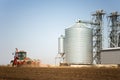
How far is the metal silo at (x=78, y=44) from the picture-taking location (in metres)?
69.9

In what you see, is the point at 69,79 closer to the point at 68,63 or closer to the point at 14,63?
the point at 14,63

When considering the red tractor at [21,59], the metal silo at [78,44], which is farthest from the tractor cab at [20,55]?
the metal silo at [78,44]

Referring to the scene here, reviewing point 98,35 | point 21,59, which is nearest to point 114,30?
point 98,35

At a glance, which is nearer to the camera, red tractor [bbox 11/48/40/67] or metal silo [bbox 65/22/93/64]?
red tractor [bbox 11/48/40/67]

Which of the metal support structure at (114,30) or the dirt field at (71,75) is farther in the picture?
the metal support structure at (114,30)

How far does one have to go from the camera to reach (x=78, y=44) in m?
69.8

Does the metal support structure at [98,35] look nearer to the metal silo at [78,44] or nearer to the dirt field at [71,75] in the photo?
the metal silo at [78,44]

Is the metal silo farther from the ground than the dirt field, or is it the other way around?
the metal silo

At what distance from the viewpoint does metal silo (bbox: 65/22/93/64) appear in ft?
229

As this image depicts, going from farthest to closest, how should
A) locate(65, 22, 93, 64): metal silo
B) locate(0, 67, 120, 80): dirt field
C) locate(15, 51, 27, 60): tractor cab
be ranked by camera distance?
locate(65, 22, 93, 64): metal silo, locate(15, 51, 27, 60): tractor cab, locate(0, 67, 120, 80): dirt field

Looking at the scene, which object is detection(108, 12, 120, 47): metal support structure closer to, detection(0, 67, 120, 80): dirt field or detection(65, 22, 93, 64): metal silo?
Result: detection(65, 22, 93, 64): metal silo

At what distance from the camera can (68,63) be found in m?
71.8

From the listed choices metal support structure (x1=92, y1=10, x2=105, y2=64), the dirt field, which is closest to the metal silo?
metal support structure (x1=92, y1=10, x2=105, y2=64)

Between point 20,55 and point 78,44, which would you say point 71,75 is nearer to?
point 20,55
